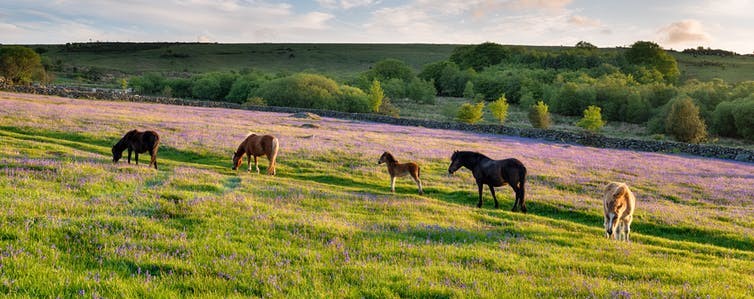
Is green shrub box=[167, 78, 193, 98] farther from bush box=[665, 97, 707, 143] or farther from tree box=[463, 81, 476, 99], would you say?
bush box=[665, 97, 707, 143]

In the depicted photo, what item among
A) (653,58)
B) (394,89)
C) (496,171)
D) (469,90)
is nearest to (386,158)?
(496,171)

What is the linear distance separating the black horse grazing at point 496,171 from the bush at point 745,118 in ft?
239

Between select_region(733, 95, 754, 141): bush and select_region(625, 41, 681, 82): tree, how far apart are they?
70.4 meters

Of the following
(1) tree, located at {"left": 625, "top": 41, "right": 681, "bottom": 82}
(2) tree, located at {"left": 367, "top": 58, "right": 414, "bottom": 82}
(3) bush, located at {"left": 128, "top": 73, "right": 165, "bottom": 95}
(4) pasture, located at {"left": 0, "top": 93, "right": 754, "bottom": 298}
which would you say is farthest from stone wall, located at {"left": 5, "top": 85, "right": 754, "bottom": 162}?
(1) tree, located at {"left": 625, "top": 41, "right": 681, "bottom": 82}

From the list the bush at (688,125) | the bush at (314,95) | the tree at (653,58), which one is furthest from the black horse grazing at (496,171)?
the tree at (653,58)

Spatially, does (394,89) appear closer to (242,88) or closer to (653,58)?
(242,88)

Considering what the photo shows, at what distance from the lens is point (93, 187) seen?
12055mm

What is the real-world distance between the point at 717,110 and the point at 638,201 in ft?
231

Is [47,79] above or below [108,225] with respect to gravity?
above

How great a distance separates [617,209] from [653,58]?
153995 millimetres

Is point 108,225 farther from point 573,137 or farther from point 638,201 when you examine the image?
point 573,137

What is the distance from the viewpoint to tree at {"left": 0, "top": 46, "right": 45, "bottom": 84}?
91.8 m

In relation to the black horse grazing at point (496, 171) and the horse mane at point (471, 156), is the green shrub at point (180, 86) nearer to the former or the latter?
Result: the horse mane at point (471, 156)

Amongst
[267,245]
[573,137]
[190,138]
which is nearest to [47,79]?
[190,138]
